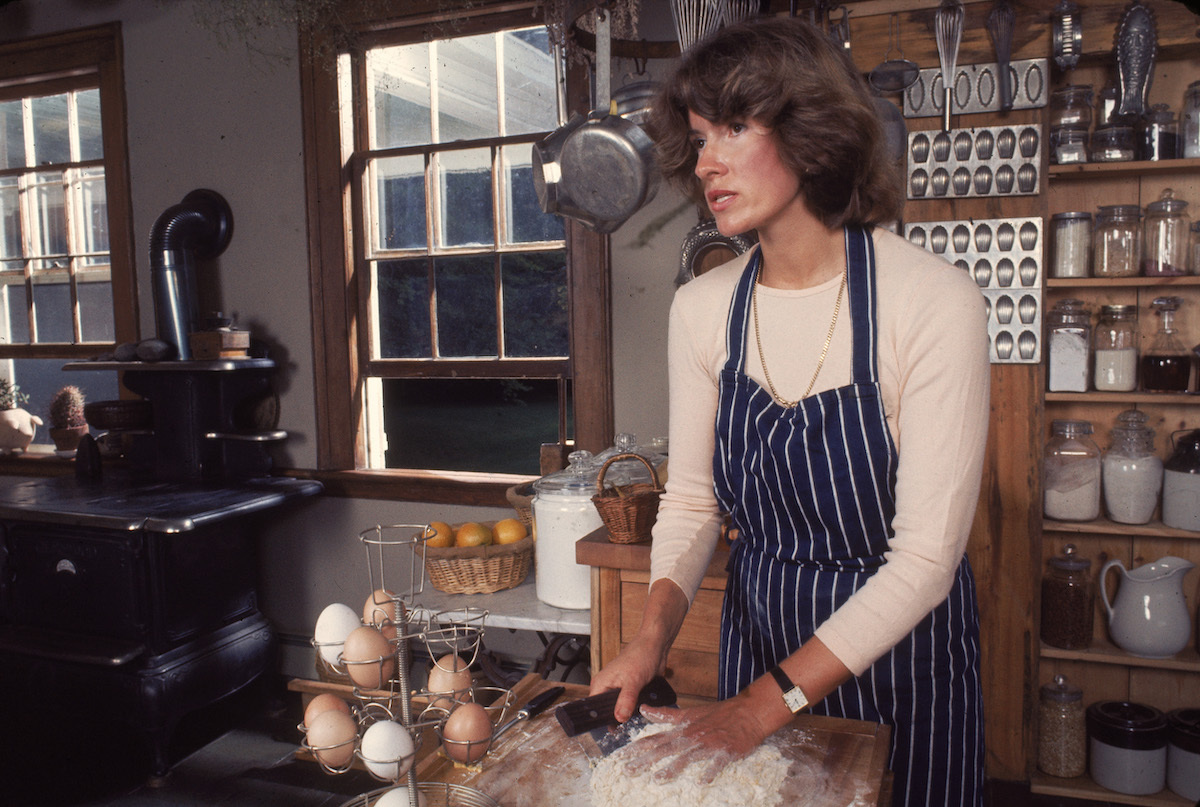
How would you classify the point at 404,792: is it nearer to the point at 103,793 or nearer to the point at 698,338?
the point at 698,338

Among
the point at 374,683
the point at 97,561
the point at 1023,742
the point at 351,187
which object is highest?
the point at 351,187

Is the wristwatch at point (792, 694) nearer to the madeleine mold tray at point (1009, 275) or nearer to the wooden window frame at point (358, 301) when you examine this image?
the madeleine mold tray at point (1009, 275)

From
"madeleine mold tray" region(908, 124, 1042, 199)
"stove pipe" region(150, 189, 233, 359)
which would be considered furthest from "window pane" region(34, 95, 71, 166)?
"madeleine mold tray" region(908, 124, 1042, 199)

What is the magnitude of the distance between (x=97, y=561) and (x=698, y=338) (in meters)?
2.37

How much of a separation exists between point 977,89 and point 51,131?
3.84 metres

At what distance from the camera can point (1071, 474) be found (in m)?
2.55

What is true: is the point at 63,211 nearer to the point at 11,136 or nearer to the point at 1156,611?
the point at 11,136

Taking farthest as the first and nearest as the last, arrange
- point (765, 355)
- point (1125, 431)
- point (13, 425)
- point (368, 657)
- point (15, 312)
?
point (15, 312)
point (13, 425)
point (1125, 431)
point (765, 355)
point (368, 657)

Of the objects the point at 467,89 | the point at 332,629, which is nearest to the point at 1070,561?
the point at 332,629

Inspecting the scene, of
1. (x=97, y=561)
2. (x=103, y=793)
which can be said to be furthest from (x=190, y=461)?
(x=103, y=793)

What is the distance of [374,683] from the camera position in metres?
0.90

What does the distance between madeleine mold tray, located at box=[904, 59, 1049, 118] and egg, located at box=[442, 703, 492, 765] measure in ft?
7.04

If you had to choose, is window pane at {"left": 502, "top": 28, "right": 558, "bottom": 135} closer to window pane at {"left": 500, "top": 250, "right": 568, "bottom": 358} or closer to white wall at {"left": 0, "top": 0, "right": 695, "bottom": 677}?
window pane at {"left": 500, "top": 250, "right": 568, "bottom": 358}

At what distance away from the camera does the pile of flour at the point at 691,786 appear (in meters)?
0.93
